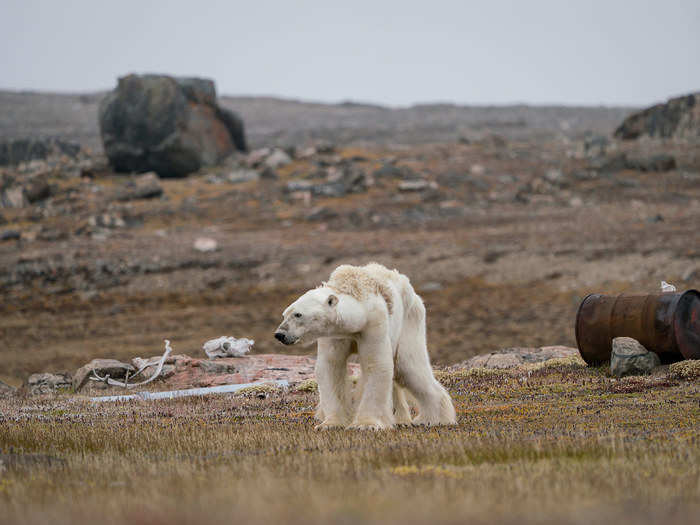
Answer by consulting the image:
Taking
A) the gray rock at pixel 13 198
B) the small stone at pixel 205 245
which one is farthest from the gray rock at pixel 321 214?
the gray rock at pixel 13 198

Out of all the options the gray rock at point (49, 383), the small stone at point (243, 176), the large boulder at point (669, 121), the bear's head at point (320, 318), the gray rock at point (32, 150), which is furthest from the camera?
the gray rock at point (32, 150)

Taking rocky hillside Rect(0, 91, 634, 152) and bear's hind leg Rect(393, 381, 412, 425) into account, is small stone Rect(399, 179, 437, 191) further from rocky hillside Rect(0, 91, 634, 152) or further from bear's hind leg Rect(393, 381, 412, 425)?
bear's hind leg Rect(393, 381, 412, 425)

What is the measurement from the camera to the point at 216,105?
246 ft

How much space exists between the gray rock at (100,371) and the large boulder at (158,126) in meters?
51.8

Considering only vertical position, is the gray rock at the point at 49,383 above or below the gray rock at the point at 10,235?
above

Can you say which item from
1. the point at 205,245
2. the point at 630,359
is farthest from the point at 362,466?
the point at 205,245

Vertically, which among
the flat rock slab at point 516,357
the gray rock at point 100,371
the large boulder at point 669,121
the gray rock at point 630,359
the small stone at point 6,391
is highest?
the large boulder at point 669,121

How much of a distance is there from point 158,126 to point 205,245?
81.3 feet

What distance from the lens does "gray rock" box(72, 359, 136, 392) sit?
60.6 ft

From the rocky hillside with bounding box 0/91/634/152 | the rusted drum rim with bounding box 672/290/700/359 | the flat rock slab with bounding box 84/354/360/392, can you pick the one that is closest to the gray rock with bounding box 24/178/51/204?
the rocky hillside with bounding box 0/91/634/152

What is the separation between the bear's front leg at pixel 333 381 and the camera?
9844 millimetres

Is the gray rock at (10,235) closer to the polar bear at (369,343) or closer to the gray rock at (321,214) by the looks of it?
the gray rock at (321,214)

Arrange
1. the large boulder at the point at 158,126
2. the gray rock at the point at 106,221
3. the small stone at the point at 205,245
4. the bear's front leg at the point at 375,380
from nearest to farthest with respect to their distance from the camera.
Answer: the bear's front leg at the point at 375,380 → the small stone at the point at 205,245 → the gray rock at the point at 106,221 → the large boulder at the point at 158,126

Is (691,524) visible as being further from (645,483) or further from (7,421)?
(7,421)
